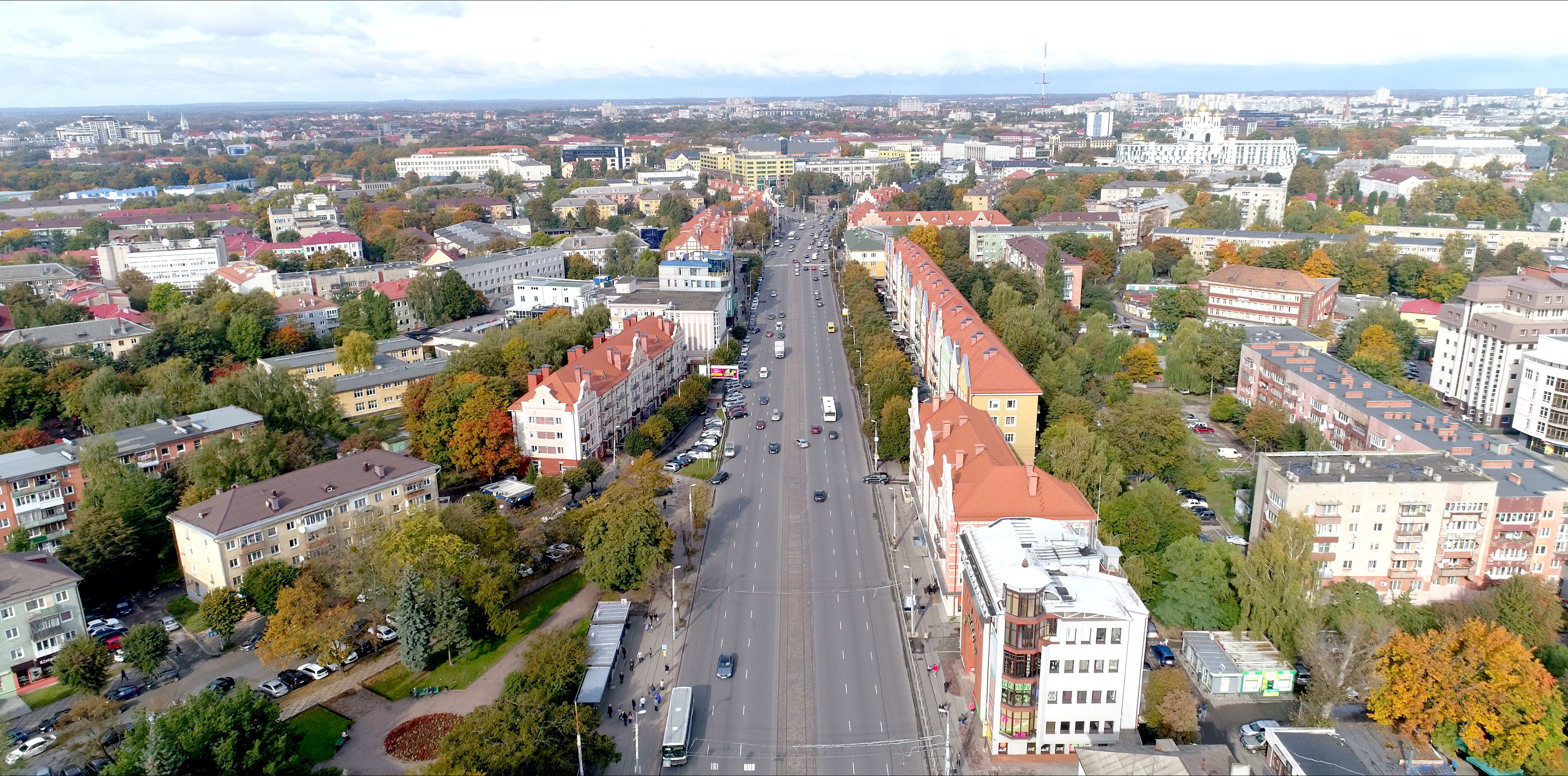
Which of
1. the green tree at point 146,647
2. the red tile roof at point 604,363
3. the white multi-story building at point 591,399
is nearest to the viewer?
the green tree at point 146,647

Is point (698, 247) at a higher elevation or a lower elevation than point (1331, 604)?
higher

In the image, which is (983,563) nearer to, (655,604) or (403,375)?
(655,604)

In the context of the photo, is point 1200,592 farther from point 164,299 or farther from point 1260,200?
point 1260,200

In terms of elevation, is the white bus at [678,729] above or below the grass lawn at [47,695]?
above

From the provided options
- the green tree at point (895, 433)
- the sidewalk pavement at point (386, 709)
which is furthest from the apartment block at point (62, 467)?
the green tree at point (895, 433)

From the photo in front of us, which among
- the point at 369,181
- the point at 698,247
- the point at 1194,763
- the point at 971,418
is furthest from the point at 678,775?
the point at 369,181

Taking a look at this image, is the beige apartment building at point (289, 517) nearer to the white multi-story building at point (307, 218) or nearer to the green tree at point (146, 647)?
the green tree at point (146, 647)
